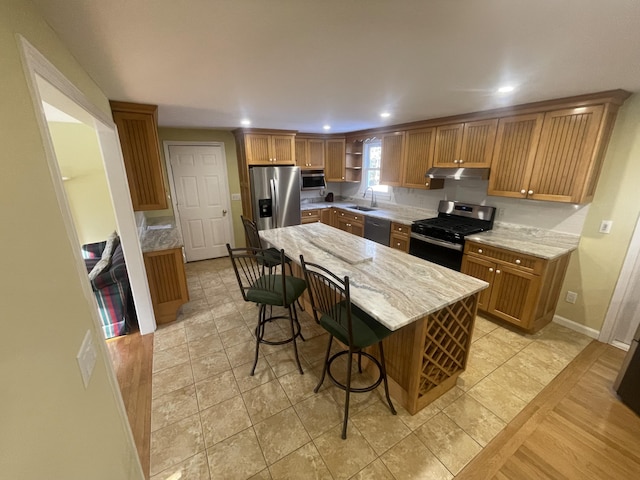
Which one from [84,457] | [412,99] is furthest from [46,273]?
[412,99]

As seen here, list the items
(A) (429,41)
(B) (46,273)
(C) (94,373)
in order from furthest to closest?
(A) (429,41), (C) (94,373), (B) (46,273)

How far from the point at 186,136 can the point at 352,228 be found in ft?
10.6

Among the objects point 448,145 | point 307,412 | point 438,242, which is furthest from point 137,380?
point 448,145

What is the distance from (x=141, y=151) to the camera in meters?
2.73

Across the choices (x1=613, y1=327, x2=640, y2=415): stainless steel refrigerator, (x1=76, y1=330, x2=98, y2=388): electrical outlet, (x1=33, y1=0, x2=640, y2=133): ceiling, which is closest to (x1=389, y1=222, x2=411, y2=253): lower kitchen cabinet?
(x1=33, y1=0, x2=640, y2=133): ceiling

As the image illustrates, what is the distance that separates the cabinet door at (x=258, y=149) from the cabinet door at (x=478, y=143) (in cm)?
291

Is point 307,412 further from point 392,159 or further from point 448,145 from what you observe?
point 392,159

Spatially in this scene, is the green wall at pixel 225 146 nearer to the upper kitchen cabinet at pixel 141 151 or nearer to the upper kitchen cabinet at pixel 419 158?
the upper kitchen cabinet at pixel 141 151

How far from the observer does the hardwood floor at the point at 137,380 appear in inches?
68.7

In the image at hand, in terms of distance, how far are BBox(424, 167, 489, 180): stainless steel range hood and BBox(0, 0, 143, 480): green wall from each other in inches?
142

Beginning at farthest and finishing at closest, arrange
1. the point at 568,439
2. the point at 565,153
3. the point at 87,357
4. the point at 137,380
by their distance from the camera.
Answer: the point at 565,153
the point at 137,380
the point at 568,439
the point at 87,357

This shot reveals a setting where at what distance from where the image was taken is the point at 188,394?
207 centimetres

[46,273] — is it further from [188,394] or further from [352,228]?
[352,228]

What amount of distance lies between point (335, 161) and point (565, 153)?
3521mm
